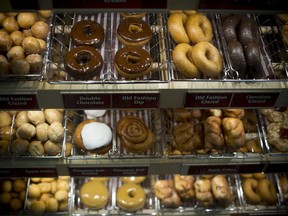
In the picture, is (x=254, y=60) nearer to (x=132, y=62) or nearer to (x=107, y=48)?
(x=132, y=62)

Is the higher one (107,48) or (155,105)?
(107,48)

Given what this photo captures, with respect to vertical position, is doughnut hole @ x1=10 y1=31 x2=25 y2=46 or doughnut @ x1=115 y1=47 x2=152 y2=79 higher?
doughnut hole @ x1=10 y1=31 x2=25 y2=46

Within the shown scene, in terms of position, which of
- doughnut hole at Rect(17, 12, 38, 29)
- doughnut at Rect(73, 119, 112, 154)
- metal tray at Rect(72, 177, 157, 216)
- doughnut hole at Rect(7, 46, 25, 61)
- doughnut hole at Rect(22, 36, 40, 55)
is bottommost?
metal tray at Rect(72, 177, 157, 216)

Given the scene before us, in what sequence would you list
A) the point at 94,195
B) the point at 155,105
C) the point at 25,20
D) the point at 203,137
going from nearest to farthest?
the point at 155,105 < the point at 25,20 < the point at 203,137 < the point at 94,195

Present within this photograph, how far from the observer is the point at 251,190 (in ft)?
8.31

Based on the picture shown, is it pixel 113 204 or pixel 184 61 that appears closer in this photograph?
pixel 184 61

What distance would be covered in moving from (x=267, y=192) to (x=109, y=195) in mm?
1036

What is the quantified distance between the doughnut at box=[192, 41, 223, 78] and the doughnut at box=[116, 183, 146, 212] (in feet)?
3.50

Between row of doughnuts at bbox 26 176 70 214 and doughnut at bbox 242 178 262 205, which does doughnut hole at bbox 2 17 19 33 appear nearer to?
row of doughnuts at bbox 26 176 70 214

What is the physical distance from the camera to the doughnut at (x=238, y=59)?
1777mm

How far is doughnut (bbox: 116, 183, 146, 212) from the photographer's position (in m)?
2.45

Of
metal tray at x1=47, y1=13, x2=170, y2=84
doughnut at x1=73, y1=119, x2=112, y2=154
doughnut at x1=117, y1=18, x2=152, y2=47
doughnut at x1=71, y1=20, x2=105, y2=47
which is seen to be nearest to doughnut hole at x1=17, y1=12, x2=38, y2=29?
metal tray at x1=47, y1=13, x2=170, y2=84

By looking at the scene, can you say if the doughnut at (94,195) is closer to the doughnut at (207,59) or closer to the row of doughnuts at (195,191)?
the row of doughnuts at (195,191)

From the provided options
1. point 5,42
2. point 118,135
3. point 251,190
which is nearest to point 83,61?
point 5,42
